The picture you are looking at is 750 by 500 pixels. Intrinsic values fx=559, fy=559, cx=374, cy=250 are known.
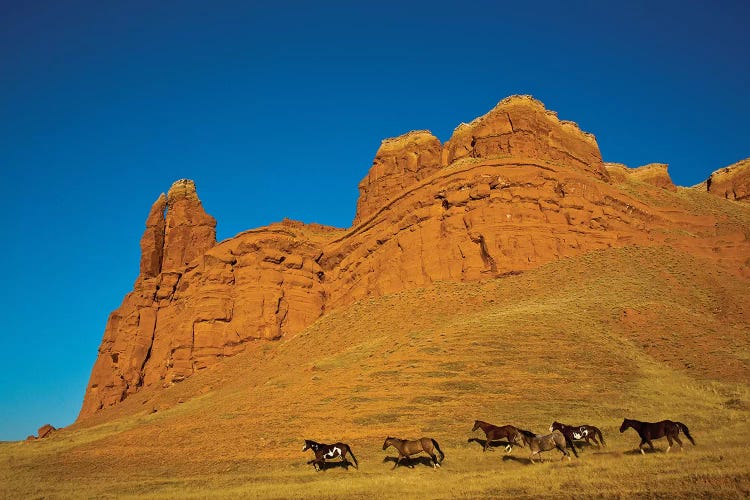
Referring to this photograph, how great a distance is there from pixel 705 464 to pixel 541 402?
12042 mm

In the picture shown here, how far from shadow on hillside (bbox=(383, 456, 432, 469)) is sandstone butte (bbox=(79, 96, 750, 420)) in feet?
102

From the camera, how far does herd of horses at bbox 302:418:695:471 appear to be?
16.1 m

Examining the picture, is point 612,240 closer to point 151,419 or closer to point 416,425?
point 416,425

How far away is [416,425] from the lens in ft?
77.0

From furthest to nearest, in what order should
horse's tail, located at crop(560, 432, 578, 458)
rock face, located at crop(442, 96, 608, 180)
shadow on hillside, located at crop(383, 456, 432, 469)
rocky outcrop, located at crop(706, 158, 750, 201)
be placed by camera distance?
rocky outcrop, located at crop(706, 158, 750, 201), rock face, located at crop(442, 96, 608, 180), shadow on hillside, located at crop(383, 456, 432, 469), horse's tail, located at crop(560, 432, 578, 458)

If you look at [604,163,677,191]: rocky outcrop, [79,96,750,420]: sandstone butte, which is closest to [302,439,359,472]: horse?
[79,96,750,420]: sandstone butte

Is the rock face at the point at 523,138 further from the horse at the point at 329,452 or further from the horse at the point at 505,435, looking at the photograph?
the horse at the point at 329,452

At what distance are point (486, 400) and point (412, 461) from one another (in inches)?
325

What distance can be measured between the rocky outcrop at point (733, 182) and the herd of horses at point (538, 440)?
3521 inches

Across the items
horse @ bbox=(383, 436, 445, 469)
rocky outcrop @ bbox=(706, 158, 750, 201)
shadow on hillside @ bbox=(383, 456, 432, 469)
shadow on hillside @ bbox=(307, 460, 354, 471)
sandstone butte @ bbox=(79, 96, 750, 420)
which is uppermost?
rocky outcrop @ bbox=(706, 158, 750, 201)

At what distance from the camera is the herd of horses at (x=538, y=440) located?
16.1m

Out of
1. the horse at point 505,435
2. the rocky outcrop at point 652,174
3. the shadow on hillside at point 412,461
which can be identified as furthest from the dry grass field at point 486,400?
the rocky outcrop at point 652,174

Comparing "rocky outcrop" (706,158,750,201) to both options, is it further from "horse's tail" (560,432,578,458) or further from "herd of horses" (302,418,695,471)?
"horse's tail" (560,432,578,458)

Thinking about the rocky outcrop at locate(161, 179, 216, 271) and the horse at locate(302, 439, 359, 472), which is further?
the rocky outcrop at locate(161, 179, 216, 271)
